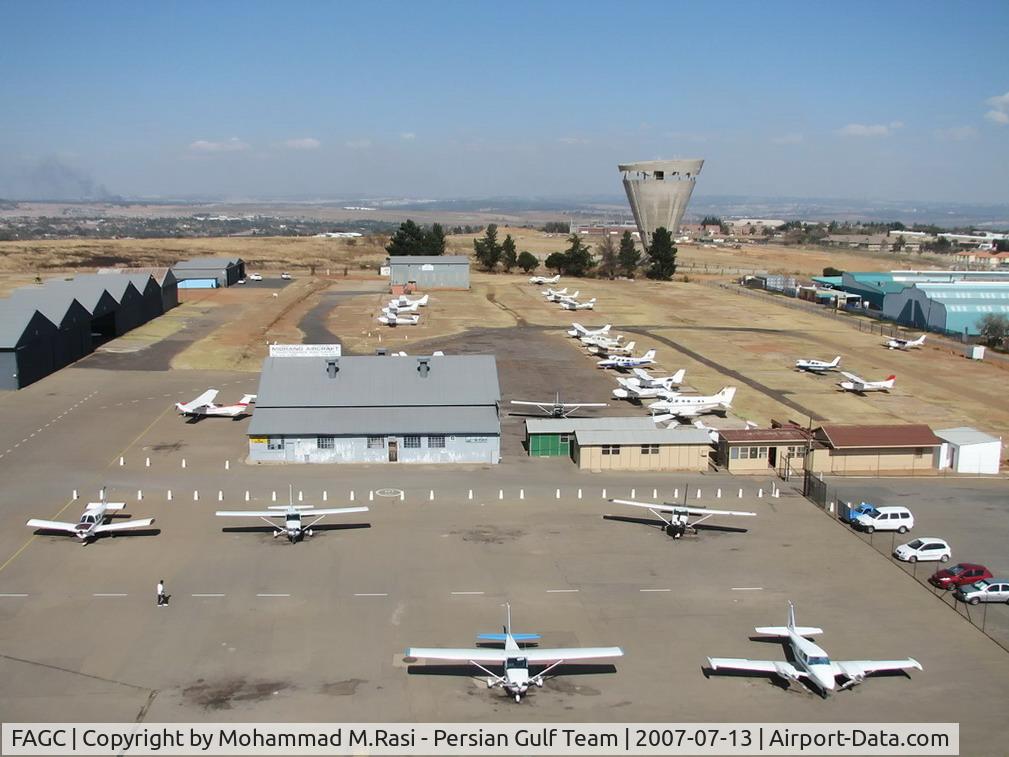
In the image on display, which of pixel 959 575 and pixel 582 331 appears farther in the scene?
pixel 582 331

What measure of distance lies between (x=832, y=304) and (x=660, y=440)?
10370 cm

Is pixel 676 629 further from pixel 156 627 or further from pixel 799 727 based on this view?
pixel 156 627

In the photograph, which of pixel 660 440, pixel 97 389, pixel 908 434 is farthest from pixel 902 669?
pixel 97 389

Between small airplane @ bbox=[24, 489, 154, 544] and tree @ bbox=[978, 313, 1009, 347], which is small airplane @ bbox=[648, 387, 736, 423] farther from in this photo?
tree @ bbox=[978, 313, 1009, 347]

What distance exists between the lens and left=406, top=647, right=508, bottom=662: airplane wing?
30938 mm

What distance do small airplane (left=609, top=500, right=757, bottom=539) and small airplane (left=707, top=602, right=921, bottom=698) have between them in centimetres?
1424

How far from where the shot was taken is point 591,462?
192 feet

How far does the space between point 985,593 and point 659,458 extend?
23.1 m

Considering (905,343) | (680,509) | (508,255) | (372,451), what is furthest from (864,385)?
(508,255)

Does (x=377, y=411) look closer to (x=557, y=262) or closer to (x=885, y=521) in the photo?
(x=885, y=521)

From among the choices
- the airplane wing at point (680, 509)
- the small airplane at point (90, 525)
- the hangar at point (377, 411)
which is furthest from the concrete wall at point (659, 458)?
the small airplane at point (90, 525)

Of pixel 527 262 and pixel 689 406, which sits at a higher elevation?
pixel 527 262

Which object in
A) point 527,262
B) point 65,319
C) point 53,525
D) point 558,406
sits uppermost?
point 527,262

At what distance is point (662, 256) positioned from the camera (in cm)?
18225
